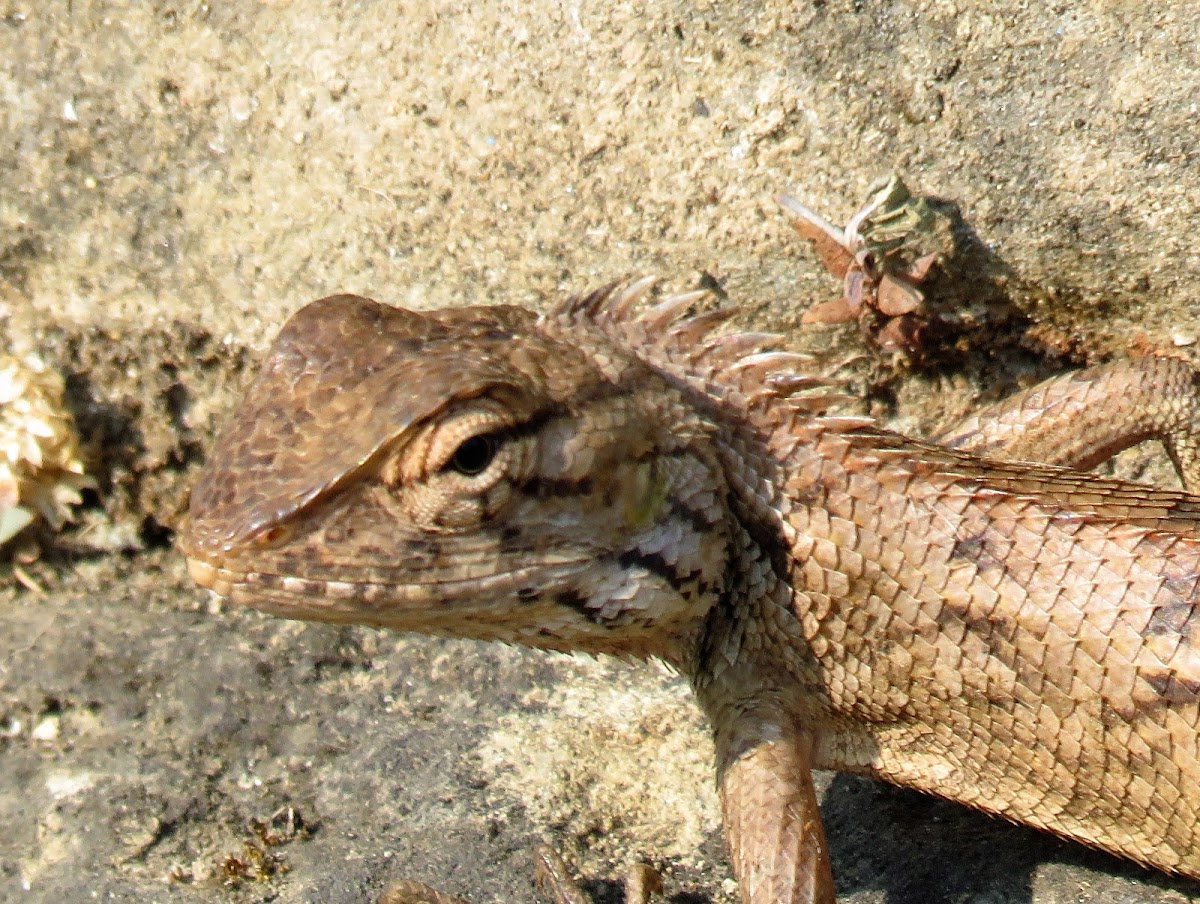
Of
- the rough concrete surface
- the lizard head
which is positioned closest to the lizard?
the lizard head

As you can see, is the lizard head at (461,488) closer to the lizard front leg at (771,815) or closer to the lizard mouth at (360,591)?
the lizard mouth at (360,591)

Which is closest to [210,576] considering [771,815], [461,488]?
[461,488]

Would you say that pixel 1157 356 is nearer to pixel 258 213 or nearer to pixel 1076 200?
pixel 1076 200

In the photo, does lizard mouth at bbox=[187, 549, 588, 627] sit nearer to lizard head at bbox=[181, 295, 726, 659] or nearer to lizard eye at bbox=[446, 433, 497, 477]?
lizard head at bbox=[181, 295, 726, 659]

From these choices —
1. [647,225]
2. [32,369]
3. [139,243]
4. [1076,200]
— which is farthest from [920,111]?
[32,369]

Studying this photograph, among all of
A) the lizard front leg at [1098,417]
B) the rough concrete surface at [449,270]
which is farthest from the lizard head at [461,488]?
the lizard front leg at [1098,417]

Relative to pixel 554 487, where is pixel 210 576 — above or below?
below

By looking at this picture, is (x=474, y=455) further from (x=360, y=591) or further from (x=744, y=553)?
(x=744, y=553)
